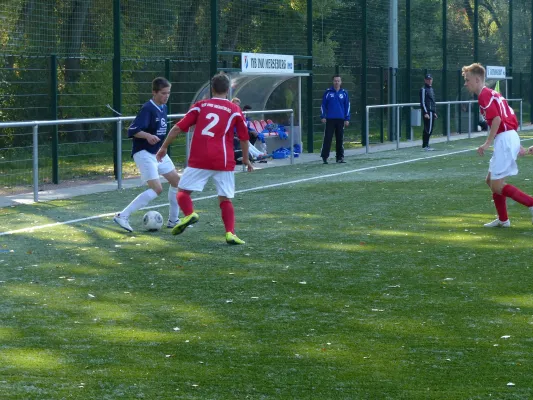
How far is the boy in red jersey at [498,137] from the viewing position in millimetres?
11258

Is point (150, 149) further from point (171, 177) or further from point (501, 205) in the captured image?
point (501, 205)

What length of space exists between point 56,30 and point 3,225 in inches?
279

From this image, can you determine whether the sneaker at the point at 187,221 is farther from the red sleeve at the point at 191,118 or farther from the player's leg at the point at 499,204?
the player's leg at the point at 499,204

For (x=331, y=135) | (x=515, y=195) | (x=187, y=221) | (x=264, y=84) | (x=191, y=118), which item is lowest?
(x=187, y=221)

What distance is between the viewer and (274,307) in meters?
7.50


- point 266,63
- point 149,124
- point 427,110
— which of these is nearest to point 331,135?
point 266,63

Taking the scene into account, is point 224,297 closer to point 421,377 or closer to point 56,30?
point 421,377

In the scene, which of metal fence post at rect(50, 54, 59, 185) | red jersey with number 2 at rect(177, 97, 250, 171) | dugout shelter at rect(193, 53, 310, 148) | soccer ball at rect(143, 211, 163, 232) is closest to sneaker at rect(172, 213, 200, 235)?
red jersey with number 2 at rect(177, 97, 250, 171)

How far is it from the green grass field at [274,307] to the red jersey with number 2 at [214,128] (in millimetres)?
858

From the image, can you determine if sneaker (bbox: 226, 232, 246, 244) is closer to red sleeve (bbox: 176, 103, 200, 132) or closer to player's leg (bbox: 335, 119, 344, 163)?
red sleeve (bbox: 176, 103, 200, 132)

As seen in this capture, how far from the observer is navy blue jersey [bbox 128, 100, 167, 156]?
37.0ft

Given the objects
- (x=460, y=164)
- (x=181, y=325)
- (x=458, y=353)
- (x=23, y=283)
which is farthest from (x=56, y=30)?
(x=458, y=353)

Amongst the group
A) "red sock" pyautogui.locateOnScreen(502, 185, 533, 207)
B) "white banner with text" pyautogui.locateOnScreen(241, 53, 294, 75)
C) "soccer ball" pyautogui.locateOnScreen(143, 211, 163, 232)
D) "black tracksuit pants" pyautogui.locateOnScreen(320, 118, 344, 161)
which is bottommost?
"soccer ball" pyautogui.locateOnScreen(143, 211, 163, 232)

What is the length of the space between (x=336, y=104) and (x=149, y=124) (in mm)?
11408
